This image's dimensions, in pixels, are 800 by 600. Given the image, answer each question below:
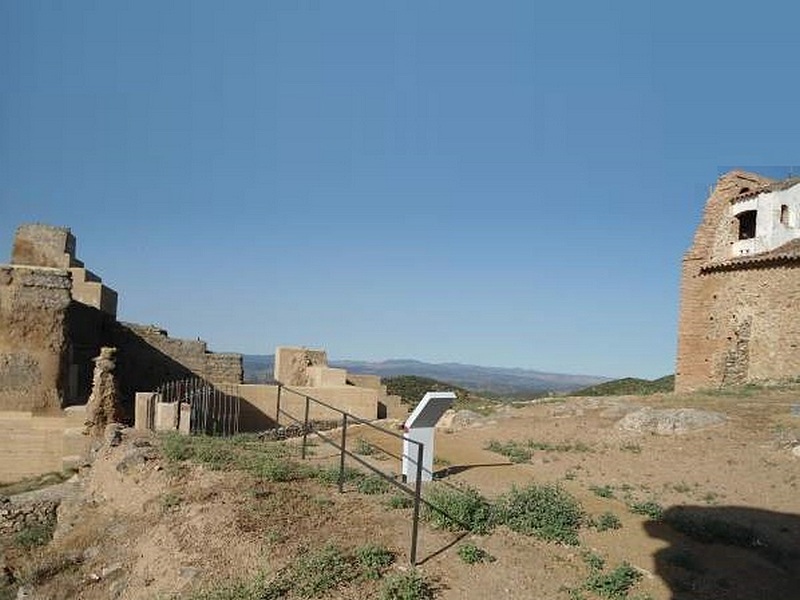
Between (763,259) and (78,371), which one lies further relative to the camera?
(763,259)

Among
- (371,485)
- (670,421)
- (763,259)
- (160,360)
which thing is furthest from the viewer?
(763,259)

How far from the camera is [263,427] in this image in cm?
1585

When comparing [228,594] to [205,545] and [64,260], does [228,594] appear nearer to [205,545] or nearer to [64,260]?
[205,545]

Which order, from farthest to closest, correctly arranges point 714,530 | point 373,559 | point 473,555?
point 714,530 < point 473,555 < point 373,559

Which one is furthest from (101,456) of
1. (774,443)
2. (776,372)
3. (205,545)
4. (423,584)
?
(776,372)

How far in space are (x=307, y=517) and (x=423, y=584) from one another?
2126 millimetres

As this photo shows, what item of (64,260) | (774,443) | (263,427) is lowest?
(263,427)

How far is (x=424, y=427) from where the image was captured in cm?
896

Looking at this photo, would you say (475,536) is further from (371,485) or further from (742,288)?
(742,288)

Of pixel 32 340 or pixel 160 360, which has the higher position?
pixel 32 340

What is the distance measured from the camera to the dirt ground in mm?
5660

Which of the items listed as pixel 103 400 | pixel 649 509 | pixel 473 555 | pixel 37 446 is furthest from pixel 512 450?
pixel 37 446

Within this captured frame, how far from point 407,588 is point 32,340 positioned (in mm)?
11697

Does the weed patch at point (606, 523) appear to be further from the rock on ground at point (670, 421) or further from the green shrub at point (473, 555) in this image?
the rock on ground at point (670, 421)
